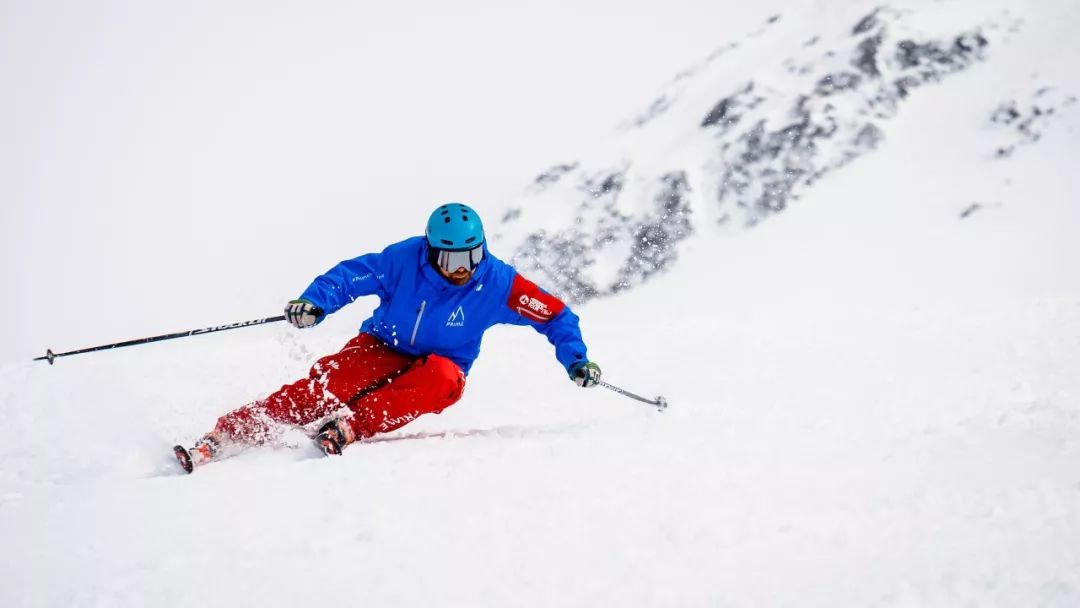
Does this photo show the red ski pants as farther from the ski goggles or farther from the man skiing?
the ski goggles

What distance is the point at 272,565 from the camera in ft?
8.98

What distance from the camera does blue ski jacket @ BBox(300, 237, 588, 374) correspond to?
5172 mm

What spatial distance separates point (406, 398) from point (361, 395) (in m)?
0.41

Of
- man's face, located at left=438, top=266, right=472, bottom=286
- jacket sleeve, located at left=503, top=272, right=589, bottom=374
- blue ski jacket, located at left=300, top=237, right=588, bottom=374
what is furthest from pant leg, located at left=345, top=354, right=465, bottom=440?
jacket sleeve, located at left=503, top=272, right=589, bottom=374

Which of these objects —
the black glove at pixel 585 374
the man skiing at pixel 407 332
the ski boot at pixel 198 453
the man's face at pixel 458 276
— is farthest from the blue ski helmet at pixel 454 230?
the ski boot at pixel 198 453

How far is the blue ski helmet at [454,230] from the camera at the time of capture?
4926 millimetres

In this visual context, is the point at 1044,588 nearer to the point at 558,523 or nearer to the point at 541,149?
the point at 558,523

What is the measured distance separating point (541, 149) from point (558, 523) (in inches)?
963

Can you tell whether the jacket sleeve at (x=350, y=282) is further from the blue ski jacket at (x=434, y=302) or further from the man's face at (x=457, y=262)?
the man's face at (x=457, y=262)

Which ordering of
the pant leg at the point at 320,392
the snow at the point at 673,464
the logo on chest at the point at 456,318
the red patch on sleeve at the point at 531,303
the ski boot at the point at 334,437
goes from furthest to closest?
1. the red patch on sleeve at the point at 531,303
2. the logo on chest at the point at 456,318
3. the pant leg at the point at 320,392
4. the ski boot at the point at 334,437
5. the snow at the point at 673,464

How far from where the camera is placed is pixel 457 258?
497 cm

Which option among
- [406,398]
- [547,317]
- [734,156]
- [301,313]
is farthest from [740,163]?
[301,313]

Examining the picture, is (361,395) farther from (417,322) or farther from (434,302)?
(434,302)

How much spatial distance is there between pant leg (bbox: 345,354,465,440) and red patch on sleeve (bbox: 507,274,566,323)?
76 cm
